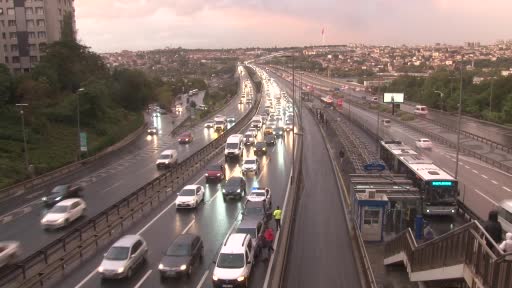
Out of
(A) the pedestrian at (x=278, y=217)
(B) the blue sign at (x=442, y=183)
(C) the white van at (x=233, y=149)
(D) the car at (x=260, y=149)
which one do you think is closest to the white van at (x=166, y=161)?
(C) the white van at (x=233, y=149)

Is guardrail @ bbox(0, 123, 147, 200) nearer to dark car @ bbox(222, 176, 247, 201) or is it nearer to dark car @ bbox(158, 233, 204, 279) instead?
dark car @ bbox(222, 176, 247, 201)

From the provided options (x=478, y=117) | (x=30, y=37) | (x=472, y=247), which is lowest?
(x=478, y=117)

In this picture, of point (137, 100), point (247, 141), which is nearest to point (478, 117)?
point (247, 141)

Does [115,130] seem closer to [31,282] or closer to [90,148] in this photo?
[90,148]

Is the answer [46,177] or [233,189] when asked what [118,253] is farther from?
[46,177]

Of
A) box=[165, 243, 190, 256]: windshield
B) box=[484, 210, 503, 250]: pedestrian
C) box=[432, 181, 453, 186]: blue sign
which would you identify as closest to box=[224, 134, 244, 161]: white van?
box=[432, 181, 453, 186]: blue sign

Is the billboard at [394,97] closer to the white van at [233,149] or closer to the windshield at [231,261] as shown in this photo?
the white van at [233,149]

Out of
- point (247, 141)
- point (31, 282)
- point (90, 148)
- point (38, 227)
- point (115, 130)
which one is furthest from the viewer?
point (115, 130)
